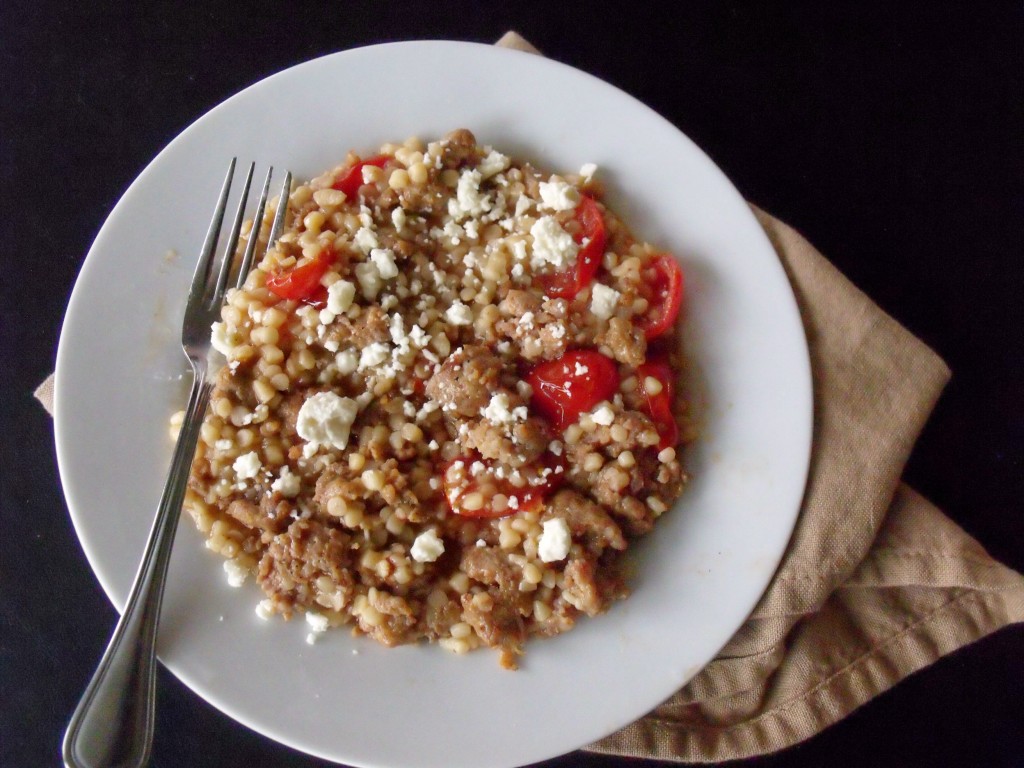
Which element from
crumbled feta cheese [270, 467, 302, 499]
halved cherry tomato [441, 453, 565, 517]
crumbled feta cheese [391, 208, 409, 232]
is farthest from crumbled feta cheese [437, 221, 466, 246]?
crumbled feta cheese [270, 467, 302, 499]

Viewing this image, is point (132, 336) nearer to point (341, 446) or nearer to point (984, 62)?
point (341, 446)

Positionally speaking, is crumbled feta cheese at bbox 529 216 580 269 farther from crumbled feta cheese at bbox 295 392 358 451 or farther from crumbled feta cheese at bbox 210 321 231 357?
crumbled feta cheese at bbox 210 321 231 357

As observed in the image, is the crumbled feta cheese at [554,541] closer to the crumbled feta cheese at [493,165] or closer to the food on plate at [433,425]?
the food on plate at [433,425]

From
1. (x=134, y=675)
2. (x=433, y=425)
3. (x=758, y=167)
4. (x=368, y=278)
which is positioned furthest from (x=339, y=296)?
(x=758, y=167)

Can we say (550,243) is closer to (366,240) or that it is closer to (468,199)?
(468,199)

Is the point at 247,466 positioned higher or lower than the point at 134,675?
higher

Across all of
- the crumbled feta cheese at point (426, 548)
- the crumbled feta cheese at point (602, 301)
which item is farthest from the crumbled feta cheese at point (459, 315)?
the crumbled feta cheese at point (426, 548)

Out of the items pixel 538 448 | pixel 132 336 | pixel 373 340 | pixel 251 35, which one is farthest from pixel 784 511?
pixel 251 35
